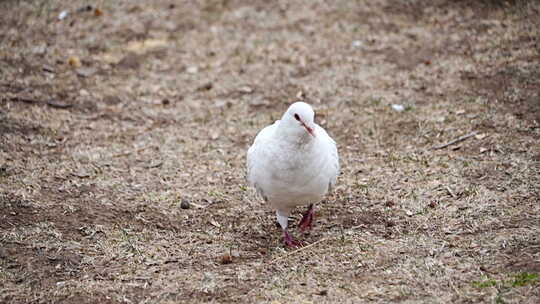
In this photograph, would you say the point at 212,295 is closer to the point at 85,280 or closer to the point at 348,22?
the point at 85,280

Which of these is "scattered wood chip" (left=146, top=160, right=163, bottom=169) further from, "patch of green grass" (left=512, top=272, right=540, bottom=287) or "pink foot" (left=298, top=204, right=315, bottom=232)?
"patch of green grass" (left=512, top=272, right=540, bottom=287)

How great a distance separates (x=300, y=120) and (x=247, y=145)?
6.75 feet

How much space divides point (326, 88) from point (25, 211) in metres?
3.36

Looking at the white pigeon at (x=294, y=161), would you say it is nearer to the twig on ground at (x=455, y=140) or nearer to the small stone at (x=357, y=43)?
the twig on ground at (x=455, y=140)

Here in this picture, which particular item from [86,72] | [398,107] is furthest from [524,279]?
[86,72]

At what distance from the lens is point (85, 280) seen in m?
4.14

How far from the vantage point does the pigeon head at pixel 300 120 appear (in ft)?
13.1

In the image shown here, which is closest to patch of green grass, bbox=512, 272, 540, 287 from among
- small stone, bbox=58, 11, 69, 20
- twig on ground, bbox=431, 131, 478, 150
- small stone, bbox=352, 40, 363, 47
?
twig on ground, bbox=431, 131, 478, 150

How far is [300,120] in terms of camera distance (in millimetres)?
4043

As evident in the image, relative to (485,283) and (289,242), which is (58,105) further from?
(485,283)

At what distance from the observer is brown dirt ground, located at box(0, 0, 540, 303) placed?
4113mm

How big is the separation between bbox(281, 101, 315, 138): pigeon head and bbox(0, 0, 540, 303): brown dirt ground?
889 mm

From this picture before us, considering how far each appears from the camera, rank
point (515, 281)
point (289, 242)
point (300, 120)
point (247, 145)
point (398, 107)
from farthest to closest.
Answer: point (398, 107) < point (247, 145) < point (289, 242) < point (300, 120) < point (515, 281)

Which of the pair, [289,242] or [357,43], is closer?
[289,242]
